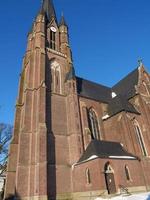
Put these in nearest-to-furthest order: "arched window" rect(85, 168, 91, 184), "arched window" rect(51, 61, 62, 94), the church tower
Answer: "arched window" rect(85, 168, 91, 184)
the church tower
"arched window" rect(51, 61, 62, 94)

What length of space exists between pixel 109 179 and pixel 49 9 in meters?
36.9

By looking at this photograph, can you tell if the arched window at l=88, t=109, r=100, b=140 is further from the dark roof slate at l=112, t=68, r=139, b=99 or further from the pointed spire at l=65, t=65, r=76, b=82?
the dark roof slate at l=112, t=68, r=139, b=99

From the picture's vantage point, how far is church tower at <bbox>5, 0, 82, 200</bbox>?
1984 cm

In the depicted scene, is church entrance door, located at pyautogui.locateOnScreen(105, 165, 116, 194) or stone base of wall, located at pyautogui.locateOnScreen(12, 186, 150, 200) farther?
church entrance door, located at pyautogui.locateOnScreen(105, 165, 116, 194)

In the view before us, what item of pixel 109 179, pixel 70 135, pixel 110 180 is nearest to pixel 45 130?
pixel 70 135

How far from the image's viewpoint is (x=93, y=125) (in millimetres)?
28016

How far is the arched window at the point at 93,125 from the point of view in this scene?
27153mm

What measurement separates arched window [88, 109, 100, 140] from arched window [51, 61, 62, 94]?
5.95 meters

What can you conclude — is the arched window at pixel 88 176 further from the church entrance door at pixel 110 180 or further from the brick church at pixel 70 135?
the church entrance door at pixel 110 180

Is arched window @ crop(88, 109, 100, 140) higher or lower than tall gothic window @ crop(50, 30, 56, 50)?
lower

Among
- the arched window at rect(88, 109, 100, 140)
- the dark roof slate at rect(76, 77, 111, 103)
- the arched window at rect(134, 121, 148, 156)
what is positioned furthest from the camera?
the dark roof slate at rect(76, 77, 111, 103)

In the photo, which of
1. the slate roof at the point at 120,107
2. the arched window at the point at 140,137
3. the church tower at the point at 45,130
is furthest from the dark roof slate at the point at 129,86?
the church tower at the point at 45,130

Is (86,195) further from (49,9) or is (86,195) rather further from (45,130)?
(49,9)

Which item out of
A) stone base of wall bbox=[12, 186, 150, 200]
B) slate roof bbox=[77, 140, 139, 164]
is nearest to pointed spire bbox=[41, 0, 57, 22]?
slate roof bbox=[77, 140, 139, 164]
